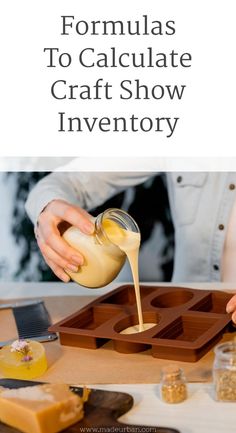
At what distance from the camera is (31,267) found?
268 centimetres

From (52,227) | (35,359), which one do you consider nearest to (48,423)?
(35,359)

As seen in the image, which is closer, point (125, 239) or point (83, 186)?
point (125, 239)

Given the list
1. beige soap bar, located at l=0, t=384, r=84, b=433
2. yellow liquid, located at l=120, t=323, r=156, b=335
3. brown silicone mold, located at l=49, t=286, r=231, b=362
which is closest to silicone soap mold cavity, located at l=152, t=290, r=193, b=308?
brown silicone mold, located at l=49, t=286, r=231, b=362

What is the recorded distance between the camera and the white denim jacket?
7.06ft

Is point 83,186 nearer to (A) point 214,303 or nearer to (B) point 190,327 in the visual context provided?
(A) point 214,303

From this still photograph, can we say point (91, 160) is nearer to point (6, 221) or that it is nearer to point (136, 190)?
point (136, 190)

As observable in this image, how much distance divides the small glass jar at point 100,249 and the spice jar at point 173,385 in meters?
0.35

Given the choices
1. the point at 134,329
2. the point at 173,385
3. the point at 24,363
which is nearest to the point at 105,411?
the point at 173,385

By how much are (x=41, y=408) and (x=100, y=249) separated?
0.46 metres

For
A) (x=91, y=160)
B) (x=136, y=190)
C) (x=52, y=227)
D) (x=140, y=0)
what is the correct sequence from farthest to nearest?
(x=136, y=190)
(x=91, y=160)
(x=140, y=0)
(x=52, y=227)

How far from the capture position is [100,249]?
147cm

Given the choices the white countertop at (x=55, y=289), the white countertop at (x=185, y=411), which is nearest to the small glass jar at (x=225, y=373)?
the white countertop at (x=185, y=411)

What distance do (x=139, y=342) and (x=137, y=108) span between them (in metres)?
0.74

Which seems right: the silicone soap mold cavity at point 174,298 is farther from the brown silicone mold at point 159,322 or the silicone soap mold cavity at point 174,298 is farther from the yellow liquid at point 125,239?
the yellow liquid at point 125,239
